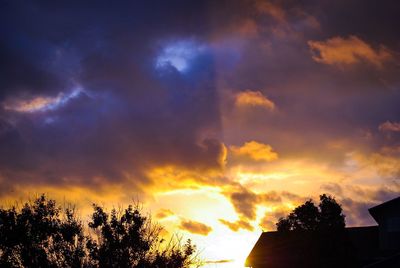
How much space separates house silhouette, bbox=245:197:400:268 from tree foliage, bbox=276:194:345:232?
0.82m

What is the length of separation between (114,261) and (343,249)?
2194 cm

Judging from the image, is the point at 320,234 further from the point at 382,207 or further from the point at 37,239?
the point at 37,239

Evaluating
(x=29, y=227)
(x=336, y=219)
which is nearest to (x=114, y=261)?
(x=29, y=227)

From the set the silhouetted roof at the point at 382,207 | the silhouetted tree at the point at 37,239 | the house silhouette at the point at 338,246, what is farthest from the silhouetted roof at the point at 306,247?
the silhouetted tree at the point at 37,239

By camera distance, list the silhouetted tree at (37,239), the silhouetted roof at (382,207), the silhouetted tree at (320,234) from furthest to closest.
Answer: the silhouetted roof at (382,207) < the silhouetted tree at (320,234) < the silhouetted tree at (37,239)

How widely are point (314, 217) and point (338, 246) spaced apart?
449 cm

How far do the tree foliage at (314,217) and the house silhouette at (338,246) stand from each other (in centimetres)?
82

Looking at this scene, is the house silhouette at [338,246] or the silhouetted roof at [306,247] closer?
the house silhouette at [338,246]

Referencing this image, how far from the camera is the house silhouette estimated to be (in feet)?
137

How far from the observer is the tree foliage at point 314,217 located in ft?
149

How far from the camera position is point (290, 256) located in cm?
4959

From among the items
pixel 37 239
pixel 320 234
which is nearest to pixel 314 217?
Answer: pixel 320 234

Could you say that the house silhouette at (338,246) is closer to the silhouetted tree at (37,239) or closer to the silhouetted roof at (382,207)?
the silhouetted roof at (382,207)

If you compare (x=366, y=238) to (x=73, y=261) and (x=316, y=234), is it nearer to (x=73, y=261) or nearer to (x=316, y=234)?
(x=316, y=234)
